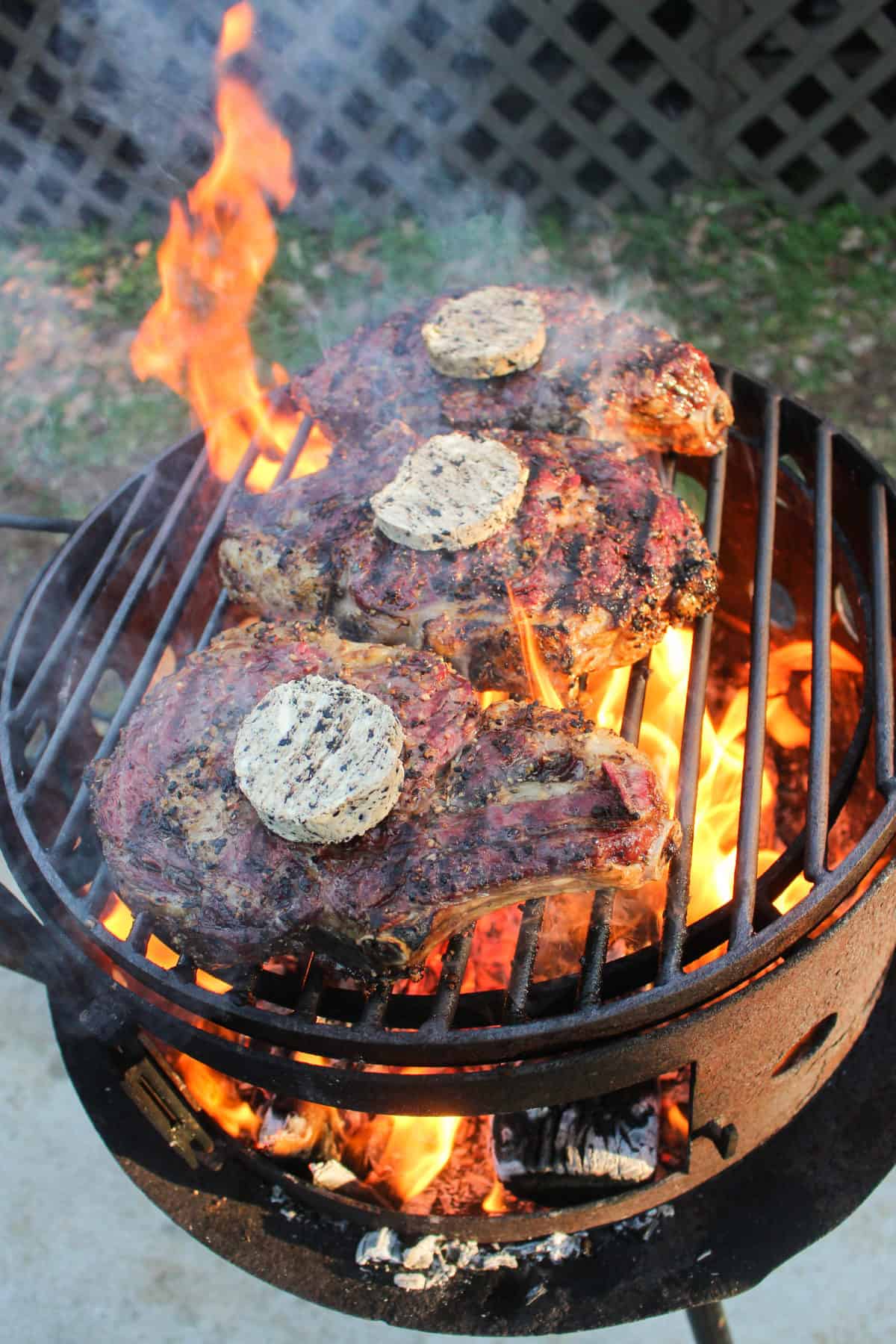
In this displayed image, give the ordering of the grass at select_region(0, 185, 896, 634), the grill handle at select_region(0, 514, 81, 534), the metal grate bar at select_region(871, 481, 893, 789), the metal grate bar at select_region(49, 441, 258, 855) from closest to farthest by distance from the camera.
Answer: the metal grate bar at select_region(871, 481, 893, 789) → the metal grate bar at select_region(49, 441, 258, 855) → the grill handle at select_region(0, 514, 81, 534) → the grass at select_region(0, 185, 896, 634)

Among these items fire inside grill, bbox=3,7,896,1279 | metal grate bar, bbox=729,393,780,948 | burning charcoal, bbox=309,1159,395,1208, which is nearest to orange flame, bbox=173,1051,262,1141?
fire inside grill, bbox=3,7,896,1279

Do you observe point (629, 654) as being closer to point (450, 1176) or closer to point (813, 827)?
point (813, 827)

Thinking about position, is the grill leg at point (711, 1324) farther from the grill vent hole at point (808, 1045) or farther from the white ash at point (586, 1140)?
the grill vent hole at point (808, 1045)

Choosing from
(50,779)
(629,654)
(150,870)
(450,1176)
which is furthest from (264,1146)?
(629,654)

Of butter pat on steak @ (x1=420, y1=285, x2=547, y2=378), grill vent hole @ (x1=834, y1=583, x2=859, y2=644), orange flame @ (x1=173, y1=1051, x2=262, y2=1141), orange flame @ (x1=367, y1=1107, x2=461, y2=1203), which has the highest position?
butter pat on steak @ (x1=420, y1=285, x2=547, y2=378)

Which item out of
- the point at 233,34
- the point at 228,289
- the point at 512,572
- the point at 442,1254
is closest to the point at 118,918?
the point at 442,1254

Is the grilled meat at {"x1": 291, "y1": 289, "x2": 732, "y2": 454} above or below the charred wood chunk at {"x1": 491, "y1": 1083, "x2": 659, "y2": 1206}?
above

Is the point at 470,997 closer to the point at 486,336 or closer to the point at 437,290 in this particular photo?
the point at 486,336

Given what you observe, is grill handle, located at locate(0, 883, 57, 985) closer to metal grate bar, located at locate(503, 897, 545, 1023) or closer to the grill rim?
the grill rim
